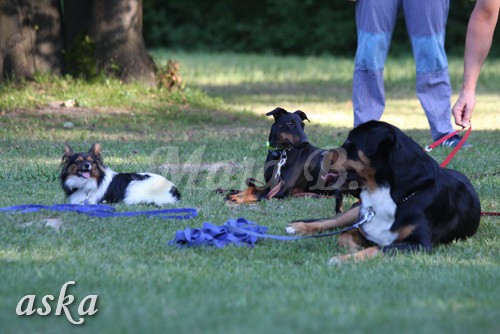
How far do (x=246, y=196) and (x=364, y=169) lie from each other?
7.39 ft

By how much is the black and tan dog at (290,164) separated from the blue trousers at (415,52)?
1.53m

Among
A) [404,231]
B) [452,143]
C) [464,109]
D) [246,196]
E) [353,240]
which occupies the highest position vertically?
[464,109]

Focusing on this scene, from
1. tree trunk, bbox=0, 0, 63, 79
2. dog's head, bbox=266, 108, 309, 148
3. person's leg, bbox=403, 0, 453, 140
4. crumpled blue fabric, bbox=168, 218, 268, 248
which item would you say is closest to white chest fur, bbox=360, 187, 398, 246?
crumpled blue fabric, bbox=168, 218, 268, 248

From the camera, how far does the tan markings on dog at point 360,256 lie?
548cm

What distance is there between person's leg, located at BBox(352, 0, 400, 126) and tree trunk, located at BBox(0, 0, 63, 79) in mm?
5737

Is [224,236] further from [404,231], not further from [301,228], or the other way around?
[404,231]

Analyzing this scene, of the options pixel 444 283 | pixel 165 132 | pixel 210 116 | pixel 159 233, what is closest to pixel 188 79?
pixel 210 116

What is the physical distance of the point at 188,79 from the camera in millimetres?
20328

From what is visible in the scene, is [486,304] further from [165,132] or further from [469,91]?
[165,132]

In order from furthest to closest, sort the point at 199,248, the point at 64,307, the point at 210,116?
the point at 210,116, the point at 199,248, the point at 64,307

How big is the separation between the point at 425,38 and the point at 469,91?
3.72 meters

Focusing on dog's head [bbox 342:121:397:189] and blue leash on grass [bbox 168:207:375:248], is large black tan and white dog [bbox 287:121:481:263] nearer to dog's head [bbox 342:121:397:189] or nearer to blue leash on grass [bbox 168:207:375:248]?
dog's head [bbox 342:121:397:189]

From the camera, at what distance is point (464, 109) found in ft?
20.7

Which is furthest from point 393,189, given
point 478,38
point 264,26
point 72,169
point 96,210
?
point 264,26
